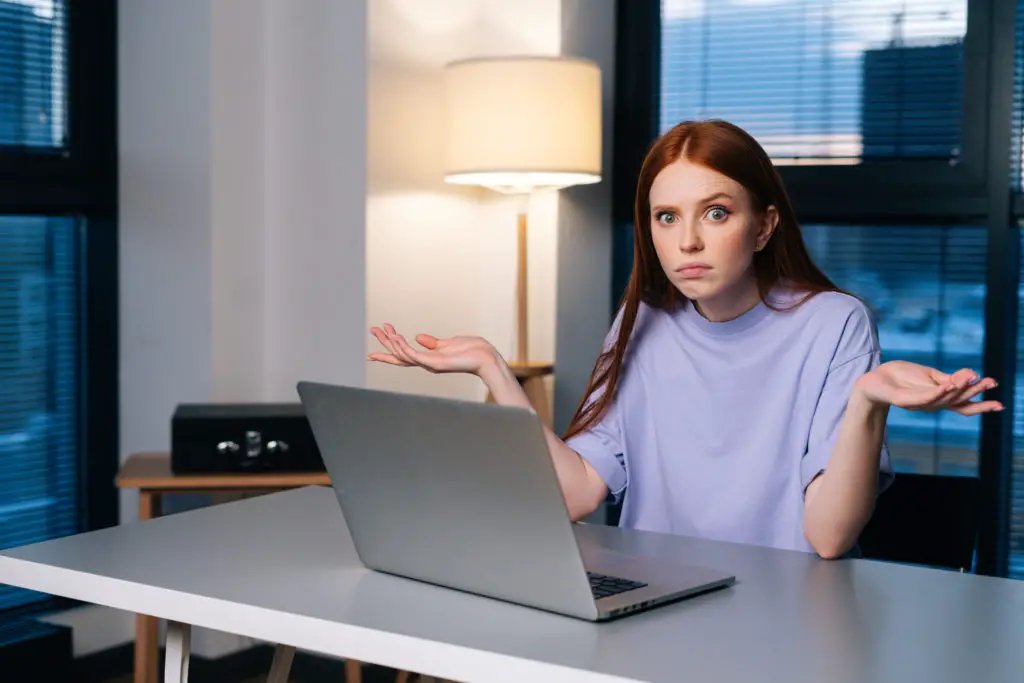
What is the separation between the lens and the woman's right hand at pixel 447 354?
1816 millimetres

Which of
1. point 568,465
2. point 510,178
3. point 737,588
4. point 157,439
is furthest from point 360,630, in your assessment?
point 157,439

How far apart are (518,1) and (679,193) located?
1819 mm

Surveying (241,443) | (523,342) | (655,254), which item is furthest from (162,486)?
(655,254)

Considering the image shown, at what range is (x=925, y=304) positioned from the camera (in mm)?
3324

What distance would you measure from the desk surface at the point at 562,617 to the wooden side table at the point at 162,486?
1.19m

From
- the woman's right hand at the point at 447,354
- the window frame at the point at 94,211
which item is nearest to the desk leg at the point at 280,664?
the woman's right hand at the point at 447,354

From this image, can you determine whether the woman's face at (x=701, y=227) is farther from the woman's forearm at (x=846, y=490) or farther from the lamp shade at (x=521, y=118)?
the lamp shade at (x=521, y=118)

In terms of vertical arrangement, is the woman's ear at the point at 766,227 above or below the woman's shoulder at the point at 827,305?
above

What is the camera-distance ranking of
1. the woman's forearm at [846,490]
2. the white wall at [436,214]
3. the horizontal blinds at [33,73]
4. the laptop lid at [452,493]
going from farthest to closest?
the white wall at [436,214], the horizontal blinds at [33,73], the woman's forearm at [846,490], the laptop lid at [452,493]

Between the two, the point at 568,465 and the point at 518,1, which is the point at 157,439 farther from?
the point at 568,465

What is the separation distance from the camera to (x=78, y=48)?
343cm

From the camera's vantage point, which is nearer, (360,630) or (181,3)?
(360,630)

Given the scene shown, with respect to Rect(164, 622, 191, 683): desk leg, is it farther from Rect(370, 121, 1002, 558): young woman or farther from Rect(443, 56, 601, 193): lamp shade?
Rect(443, 56, 601, 193): lamp shade

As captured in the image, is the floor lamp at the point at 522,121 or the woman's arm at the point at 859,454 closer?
the woman's arm at the point at 859,454
